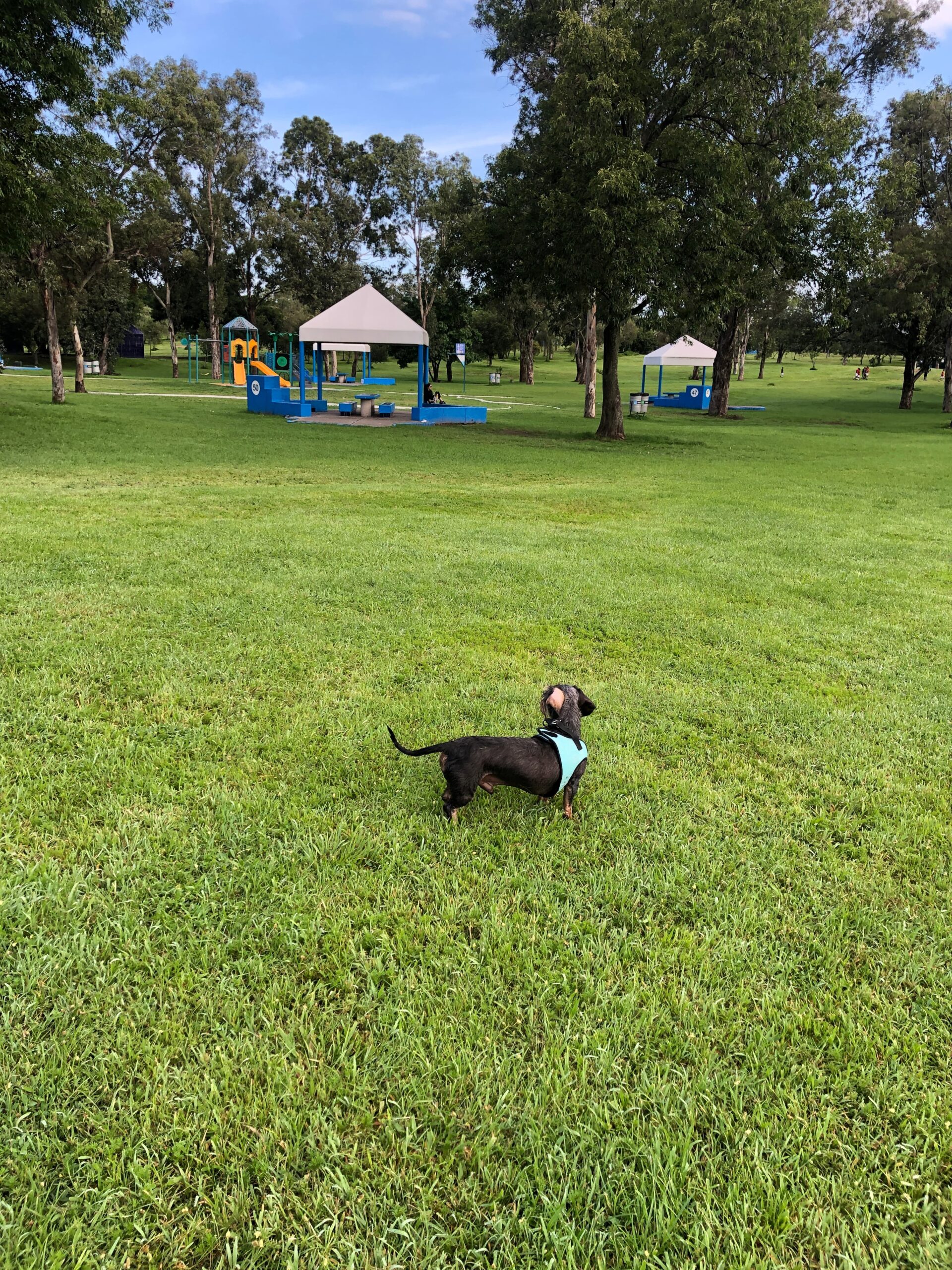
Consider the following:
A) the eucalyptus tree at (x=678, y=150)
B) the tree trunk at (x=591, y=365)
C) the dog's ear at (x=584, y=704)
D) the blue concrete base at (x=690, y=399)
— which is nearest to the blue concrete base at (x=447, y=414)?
the tree trunk at (x=591, y=365)

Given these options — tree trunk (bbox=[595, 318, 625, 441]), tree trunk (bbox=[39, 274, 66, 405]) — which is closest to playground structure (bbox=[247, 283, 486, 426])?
tree trunk (bbox=[595, 318, 625, 441])

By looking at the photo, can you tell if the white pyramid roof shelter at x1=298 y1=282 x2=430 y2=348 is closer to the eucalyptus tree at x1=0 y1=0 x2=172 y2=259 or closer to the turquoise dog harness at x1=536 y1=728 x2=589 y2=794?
the eucalyptus tree at x1=0 y1=0 x2=172 y2=259

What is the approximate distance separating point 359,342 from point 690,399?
2040 centimetres

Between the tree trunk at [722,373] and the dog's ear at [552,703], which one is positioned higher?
the tree trunk at [722,373]

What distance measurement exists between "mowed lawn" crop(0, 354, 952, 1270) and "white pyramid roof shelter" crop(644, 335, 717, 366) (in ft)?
102

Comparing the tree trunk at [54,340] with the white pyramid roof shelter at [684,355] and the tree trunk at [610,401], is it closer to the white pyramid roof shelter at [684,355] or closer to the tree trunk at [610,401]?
the tree trunk at [610,401]

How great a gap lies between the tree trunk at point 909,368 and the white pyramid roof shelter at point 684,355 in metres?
10.6

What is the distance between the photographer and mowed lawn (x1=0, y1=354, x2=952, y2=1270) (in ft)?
5.44

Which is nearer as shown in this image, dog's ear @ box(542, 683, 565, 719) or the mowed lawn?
the mowed lawn

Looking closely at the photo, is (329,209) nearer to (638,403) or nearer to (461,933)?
(638,403)

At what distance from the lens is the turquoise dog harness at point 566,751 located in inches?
118

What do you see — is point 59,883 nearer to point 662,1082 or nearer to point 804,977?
point 662,1082

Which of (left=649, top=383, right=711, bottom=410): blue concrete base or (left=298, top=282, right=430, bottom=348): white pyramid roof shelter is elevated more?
(left=298, top=282, right=430, bottom=348): white pyramid roof shelter

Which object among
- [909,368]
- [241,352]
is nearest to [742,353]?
[909,368]
